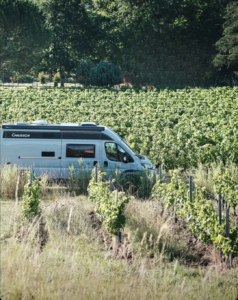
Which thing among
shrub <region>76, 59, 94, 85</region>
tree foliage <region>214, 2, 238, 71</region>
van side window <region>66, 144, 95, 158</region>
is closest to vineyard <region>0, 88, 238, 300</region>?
van side window <region>66, 144, 95, 158</region>

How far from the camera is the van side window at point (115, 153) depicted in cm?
1672

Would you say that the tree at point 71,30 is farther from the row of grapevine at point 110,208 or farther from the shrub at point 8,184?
the row of grapevine at point 110,208

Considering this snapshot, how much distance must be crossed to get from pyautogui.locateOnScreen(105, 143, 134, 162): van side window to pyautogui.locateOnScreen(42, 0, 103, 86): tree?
212 feet

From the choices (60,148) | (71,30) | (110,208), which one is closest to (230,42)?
(71,30)

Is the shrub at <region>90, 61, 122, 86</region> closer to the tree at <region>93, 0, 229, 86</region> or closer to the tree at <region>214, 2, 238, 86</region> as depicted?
the tree at <region>214, 2, 238, 86</region>

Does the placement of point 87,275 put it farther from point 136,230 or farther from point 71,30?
point 71,30

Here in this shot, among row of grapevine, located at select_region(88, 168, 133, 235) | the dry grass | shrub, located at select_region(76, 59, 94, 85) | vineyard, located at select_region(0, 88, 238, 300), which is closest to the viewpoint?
the dry grass

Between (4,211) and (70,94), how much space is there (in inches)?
1342

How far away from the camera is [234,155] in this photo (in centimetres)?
1900

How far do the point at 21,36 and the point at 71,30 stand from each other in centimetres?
1082

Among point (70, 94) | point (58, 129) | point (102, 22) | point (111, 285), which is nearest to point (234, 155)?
point (58, 129)

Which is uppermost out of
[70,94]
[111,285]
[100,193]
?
[70,94]

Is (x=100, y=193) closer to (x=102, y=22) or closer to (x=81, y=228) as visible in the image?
(x=81, y=228)

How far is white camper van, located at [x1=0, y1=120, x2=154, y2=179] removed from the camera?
1653cm
